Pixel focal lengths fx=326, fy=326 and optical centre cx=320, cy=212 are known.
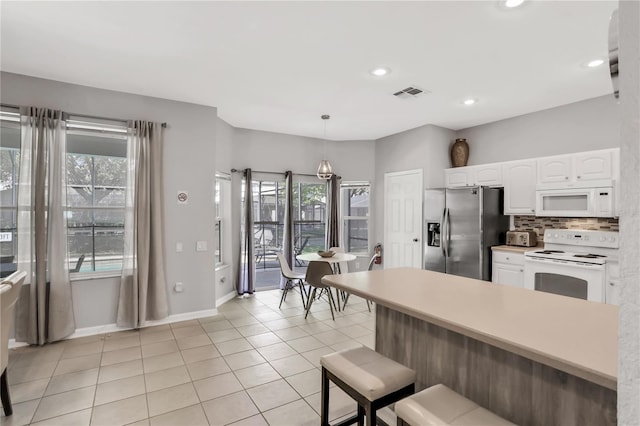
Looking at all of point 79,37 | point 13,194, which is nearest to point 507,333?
point 79,37

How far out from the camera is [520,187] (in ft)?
14.3

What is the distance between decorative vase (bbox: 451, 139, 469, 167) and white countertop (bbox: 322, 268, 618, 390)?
11.5 feet

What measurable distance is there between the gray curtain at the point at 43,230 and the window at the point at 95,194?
18 cm

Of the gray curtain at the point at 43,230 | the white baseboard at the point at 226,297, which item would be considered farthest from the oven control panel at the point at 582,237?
the gray curtain at the point at 43,230

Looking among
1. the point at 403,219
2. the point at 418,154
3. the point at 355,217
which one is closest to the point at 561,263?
the point at 403,219

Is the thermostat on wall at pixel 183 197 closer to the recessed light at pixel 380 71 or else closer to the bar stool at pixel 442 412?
the recessed light at pixel 380 71

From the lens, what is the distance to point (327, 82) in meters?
3.52

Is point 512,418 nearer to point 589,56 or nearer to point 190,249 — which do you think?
point 589,56

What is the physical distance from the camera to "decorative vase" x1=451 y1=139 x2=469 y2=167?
17.1 feet

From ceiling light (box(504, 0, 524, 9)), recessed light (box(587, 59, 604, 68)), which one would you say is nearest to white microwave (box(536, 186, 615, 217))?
recessed light (box(587, 59, 604, 68))

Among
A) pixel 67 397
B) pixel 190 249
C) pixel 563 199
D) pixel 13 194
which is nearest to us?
pixel 67 397

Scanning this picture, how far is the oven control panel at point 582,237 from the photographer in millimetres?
3537

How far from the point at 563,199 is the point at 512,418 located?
3.28 m

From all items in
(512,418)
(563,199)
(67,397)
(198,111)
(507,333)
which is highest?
(198,111)
